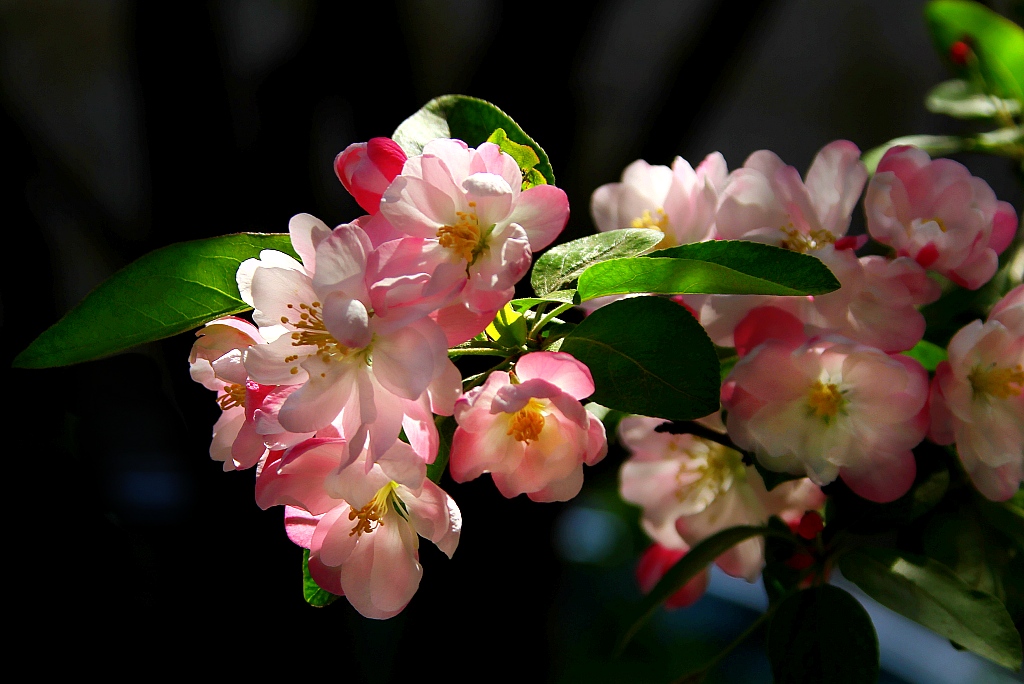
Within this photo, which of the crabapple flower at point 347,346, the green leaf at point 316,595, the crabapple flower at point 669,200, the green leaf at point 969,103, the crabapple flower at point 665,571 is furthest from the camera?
the green leaf at point 969,103

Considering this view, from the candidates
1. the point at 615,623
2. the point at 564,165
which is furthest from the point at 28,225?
the point at 615,623

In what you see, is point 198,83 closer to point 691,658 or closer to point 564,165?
point 564,165

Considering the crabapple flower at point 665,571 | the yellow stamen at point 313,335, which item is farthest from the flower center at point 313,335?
the crabapple flower at point 665,571

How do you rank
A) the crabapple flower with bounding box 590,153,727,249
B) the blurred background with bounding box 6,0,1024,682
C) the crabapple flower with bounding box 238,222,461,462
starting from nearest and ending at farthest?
the crabapple flower with bounding box 238,222,461,462 → the crabapple flower with bounding box 590,153,727,249 → the blurred background with bounding box 6,0,1024,682

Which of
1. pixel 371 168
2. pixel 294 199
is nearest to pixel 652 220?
pixel 371 168

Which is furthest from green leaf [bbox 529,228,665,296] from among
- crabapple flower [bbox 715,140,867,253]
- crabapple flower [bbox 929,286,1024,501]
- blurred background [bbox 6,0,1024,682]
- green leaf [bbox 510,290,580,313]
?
blurred background [bbox 6,0,1024,682]

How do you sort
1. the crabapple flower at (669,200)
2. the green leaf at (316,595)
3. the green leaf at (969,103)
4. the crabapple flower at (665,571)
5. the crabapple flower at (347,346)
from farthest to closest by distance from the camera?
the green leaf at (969,103), the crabapple flower at (665,571), the crabapple flower at (669,200), the green leaf at (316,595), the crabapple flower at (347,346)

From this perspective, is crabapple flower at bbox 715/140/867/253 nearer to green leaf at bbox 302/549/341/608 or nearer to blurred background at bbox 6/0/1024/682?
green leaf at bbox 302/549/341/608

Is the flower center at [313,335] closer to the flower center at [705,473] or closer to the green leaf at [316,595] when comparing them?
the green leaf at [316,595]

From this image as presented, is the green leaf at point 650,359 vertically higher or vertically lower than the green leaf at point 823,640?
higher
